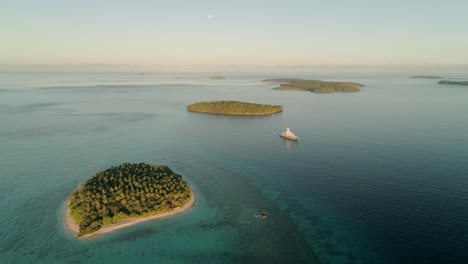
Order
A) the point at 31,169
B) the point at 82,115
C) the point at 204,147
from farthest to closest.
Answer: the point at 82,115, the point at 204,147, the point at 31,169

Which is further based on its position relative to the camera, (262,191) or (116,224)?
(262,191)

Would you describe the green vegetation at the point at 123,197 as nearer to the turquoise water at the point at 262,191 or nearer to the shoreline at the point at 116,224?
the shoreline at the point at 116,224

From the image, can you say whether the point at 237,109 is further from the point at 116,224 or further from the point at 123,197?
the point at 116,224

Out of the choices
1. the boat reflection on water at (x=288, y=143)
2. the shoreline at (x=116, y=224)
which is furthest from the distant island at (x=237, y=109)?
the shoreline at (x=116, y=224)

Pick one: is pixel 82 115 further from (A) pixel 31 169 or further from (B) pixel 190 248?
(B) pixel 190 248

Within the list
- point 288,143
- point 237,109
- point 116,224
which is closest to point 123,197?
point 116,224

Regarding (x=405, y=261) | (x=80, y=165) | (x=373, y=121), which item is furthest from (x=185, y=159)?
(x=373, y=121)
